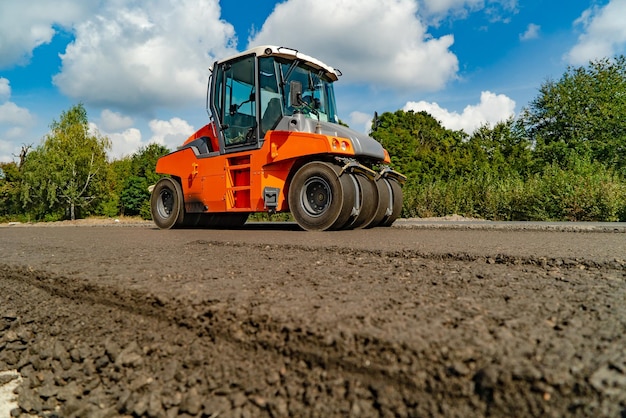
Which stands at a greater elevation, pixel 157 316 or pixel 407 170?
pixel 407 170

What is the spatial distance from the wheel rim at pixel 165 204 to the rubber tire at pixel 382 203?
405 cm

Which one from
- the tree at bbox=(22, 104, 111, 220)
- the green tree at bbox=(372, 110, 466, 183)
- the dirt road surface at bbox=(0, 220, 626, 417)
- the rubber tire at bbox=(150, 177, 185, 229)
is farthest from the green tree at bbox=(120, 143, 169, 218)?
the dirt road surface at bbox=(0, 220, 626, 417)

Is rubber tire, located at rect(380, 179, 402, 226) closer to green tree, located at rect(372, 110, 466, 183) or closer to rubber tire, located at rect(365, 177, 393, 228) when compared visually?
rubber tire, located at rect(365, 177, 393, 228)

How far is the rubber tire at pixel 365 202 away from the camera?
221 inches

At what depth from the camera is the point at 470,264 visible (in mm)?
2484

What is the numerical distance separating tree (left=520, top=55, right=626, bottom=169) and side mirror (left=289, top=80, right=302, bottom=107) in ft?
63.5

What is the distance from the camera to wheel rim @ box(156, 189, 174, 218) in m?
8.04

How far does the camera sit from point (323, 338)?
4.11 feet

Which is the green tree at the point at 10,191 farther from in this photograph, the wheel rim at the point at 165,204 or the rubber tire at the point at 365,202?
the rubber tire at the point at 365,202

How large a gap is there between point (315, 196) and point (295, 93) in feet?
5.38

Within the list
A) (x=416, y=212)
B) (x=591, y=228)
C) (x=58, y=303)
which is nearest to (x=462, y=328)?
(x=58, y=303)

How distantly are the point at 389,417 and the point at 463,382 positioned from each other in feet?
0.65

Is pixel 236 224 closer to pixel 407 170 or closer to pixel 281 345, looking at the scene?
pixel 281 345

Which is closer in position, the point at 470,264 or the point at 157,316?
the point at 157,316
